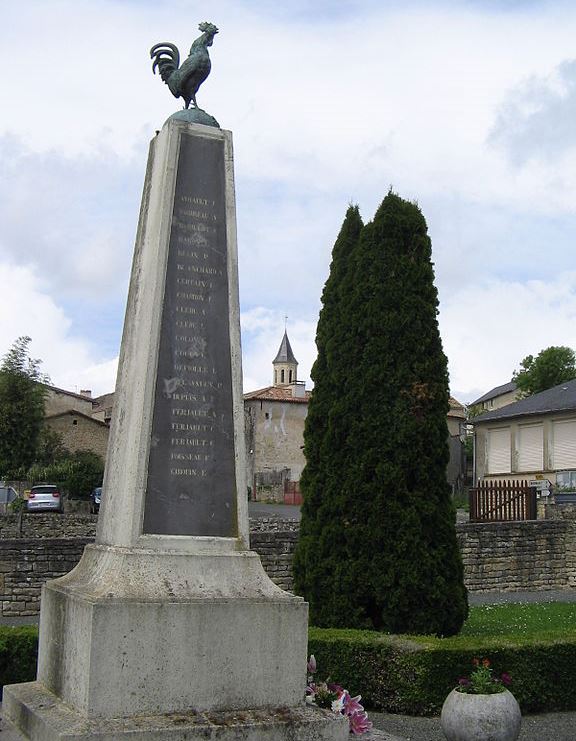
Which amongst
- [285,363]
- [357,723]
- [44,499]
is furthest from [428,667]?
[285,363]

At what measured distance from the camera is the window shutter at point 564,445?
39.5 m

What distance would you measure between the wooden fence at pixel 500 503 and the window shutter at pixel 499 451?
2027 cm

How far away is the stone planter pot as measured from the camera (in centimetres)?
738

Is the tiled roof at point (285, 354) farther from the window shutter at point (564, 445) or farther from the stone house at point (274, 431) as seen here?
the window shutter at point (564, 445)

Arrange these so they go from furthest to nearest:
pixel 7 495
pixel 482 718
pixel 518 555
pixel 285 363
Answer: pixel 285 363 < pixel 7 495 < pixel 518 555 < pixel 482 718

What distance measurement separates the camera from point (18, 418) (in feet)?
139

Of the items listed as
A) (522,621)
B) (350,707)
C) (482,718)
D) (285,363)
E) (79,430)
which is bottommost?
(482,718)

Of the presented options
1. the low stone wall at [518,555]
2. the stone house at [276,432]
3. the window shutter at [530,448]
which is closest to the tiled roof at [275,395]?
the stone house at [276,432]

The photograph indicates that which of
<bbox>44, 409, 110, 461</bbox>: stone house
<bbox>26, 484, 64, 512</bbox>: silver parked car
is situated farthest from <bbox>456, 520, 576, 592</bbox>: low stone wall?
<bbox>44, 409, 110, 461</bbox>: stone house

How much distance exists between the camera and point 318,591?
1230cm

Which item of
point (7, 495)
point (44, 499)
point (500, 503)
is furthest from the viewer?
point (7, 495)

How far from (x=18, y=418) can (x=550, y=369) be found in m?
33.0

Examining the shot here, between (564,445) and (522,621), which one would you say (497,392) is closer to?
(564,445)

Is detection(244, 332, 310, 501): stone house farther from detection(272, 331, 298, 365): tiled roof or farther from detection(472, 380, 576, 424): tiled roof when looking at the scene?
detection(272, 331, 298, 365): tiled roof
